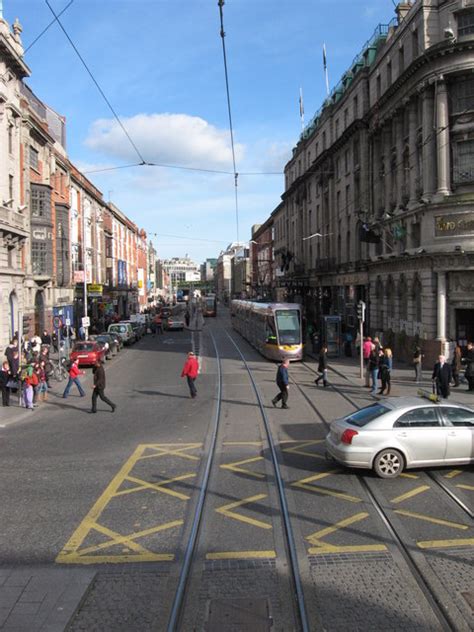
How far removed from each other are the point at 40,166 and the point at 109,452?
3191cm

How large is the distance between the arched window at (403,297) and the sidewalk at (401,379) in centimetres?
310

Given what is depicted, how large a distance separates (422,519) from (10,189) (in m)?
30.1

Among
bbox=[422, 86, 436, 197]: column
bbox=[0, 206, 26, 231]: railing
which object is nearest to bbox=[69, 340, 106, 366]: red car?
bbox=[0, 206, 26, 231]: railing

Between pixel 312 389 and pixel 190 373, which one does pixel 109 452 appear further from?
pixel 312 389

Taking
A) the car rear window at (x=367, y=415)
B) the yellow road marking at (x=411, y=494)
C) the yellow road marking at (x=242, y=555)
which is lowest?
the yellow road marking at (x=411, y=494)

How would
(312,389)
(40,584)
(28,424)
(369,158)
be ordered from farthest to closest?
(369,158)
(312,389)
(28,424)
(40,584)

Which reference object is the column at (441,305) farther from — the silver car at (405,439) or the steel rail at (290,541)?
the silver car at (405,439)

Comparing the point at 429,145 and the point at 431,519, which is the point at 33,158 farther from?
the point at 431,519

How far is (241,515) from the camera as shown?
330 inches

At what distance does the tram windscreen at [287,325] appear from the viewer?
2948 cm

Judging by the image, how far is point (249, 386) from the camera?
2205cm

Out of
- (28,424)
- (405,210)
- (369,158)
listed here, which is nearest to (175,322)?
(369,158)

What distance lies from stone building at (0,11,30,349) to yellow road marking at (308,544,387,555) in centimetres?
2453

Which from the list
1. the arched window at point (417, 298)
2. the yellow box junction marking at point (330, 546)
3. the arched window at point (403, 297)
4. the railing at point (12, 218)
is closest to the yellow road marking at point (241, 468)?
the yellow box junction marking at point (330, 546)
